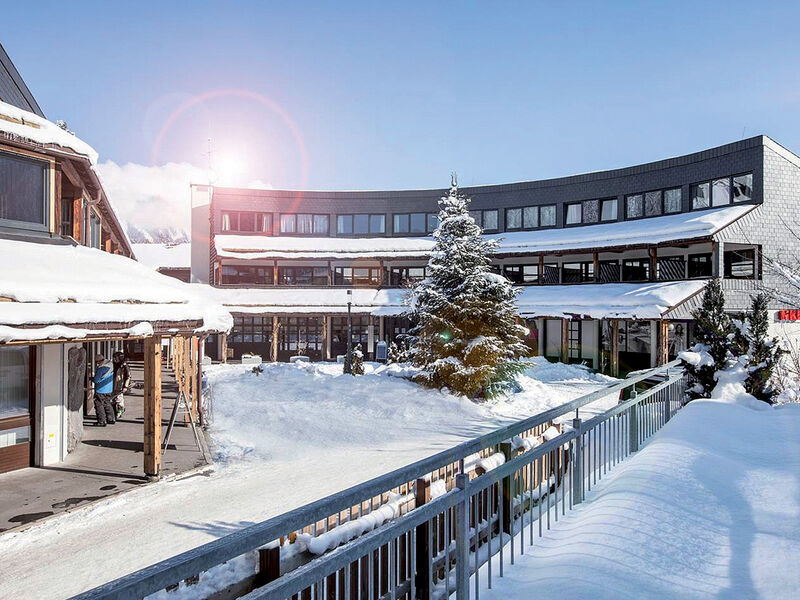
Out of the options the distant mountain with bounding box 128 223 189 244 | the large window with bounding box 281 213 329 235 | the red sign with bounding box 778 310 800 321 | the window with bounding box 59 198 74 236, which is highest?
the distant mountain with bounding box 128 223 189 244

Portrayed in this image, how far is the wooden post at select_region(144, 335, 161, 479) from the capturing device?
9.70 metres

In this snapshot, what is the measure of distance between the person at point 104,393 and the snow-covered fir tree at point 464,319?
10.1 metres

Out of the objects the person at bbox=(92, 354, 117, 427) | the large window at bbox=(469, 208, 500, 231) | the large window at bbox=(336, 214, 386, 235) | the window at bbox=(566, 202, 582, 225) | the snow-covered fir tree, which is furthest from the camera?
Result: the large window at bbox=(336, 214, 386, 235)

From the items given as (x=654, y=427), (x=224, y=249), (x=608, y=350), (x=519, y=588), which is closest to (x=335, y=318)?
(x=224, y=249)

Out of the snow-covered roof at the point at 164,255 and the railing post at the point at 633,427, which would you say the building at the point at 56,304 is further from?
the snow-covered roof at the point at 164,255

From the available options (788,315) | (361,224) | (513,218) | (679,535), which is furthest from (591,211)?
(679,535)

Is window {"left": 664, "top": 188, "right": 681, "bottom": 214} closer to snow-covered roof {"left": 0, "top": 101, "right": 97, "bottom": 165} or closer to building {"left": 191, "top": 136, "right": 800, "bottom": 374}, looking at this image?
building {"left": 191, "top": 136, "right": 800, "bottom": 374}

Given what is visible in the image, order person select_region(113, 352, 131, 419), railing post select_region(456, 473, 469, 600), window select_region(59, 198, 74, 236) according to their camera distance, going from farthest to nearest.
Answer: person select_region(113, 352, 131, 419) → window select_region(59, 198, 74, 236) → railing post select_region(456, 473, 469, 600)

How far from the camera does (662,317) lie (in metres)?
23.3

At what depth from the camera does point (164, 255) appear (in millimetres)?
45500

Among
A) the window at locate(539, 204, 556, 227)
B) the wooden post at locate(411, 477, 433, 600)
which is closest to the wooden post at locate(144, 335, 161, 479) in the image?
the wooden post at locate(411, 477, 433, 600)

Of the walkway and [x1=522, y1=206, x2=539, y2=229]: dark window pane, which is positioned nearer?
the walkway

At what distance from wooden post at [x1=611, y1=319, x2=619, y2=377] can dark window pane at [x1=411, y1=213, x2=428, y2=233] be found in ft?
47.4

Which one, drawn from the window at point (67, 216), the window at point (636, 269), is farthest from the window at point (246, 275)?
the window at point (636, 269)
